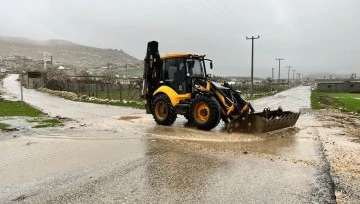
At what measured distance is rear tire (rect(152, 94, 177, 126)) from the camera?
15.3 m

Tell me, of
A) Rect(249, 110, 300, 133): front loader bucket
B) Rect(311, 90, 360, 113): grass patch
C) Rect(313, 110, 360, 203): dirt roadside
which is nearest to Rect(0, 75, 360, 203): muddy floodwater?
Rect(313, 110, 360, 203): dirt roadside

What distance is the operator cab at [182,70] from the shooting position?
14.8 meters

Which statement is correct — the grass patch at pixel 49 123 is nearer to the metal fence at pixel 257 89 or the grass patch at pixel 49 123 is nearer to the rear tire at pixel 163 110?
the rear tire at pixel 163 110

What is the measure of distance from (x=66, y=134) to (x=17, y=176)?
18.0 ft

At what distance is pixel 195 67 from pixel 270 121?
3665 mm

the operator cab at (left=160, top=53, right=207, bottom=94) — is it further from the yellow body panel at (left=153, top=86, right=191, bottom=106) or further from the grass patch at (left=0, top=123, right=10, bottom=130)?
the grass patch at (left=0, top=123, right=10, bottom=130)

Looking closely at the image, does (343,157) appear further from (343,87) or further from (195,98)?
(343,87)

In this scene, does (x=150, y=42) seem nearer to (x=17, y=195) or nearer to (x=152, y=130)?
(x=152, y=130)

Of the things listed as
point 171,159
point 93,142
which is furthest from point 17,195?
point 93,142

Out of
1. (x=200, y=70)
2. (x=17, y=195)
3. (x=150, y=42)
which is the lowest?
(x=17, y=195)

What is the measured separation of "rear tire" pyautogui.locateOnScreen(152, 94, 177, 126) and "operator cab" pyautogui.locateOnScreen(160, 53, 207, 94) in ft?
2.06

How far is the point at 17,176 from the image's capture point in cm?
794

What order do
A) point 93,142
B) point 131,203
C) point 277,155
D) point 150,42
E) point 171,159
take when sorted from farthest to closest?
1. point 150,42
2. point 93,142
3. point 277,155
4. point 171,159
5. point 131,203

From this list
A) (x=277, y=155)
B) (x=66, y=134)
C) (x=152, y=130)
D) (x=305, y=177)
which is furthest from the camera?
(x=152, y=130)
